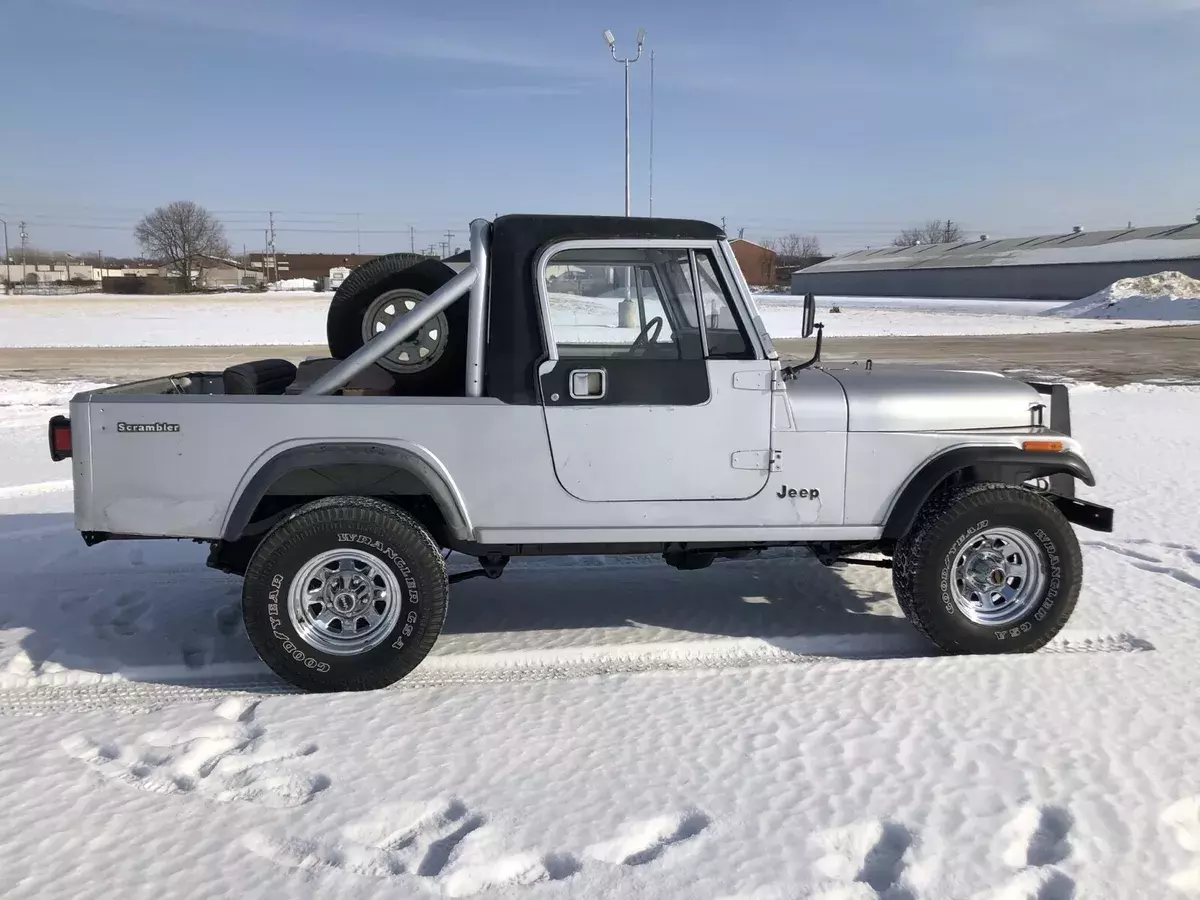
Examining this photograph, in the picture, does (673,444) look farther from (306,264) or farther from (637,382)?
(306,264)

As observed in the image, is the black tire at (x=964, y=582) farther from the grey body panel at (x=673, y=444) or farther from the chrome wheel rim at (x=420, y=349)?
the chrome wheel rim at (x=420, y=349)

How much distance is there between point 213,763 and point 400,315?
208cm

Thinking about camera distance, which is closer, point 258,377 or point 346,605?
point 346,605

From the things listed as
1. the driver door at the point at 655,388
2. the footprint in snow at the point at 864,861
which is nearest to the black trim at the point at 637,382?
the driver door at the point at 655,388

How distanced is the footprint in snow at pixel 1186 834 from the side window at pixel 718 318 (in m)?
2.28

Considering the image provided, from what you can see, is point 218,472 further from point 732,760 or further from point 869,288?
point 869,288

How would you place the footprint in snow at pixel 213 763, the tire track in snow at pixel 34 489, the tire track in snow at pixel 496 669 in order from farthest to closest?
1. the tire track in snow at pixel 34 489
2. the tire track in snow at pixel 496 669
3. the footprint in snow at pixel 213 763

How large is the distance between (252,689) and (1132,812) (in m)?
3.47

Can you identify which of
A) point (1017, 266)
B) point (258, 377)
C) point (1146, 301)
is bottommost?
point (258, 377)

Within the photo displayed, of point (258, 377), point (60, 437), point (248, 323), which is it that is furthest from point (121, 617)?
point (248, 323)

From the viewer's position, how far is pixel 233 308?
43844 millimetres

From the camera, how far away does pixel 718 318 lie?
13.7 feet

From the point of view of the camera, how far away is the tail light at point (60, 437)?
3955 millimetres

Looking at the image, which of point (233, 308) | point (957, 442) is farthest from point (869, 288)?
point (957, 442)
